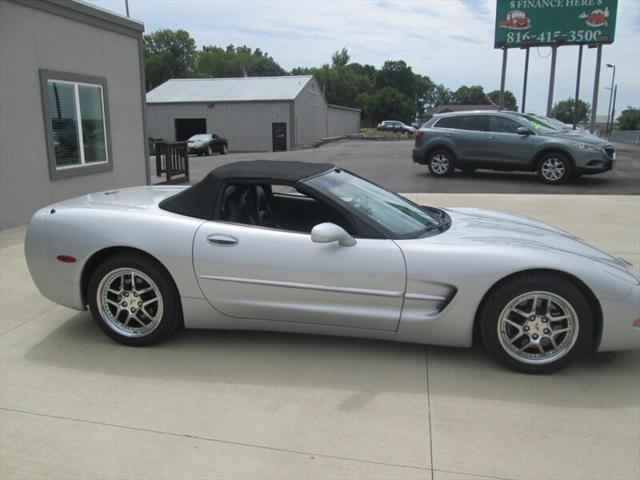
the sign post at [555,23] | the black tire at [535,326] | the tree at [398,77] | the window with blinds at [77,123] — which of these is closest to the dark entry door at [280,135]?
the sign post at [555,23]

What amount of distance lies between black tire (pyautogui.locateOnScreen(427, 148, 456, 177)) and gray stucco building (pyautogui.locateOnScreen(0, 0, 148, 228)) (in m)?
7.30

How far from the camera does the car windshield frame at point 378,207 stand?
11.8 feet

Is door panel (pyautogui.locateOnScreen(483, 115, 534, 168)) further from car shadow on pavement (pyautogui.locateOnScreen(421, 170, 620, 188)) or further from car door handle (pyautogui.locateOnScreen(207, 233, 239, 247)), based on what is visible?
car door handle (pyautogui.locateOnScreen(207, 233, 239, 247))

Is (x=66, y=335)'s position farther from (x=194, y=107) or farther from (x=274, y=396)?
(x=194, y=107)

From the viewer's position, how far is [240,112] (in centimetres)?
4078

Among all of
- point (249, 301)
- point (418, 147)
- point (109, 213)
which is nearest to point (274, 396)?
point (249, 301)

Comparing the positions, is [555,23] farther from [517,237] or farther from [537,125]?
[517,237]

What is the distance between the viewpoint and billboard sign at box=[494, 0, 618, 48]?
2300 cm

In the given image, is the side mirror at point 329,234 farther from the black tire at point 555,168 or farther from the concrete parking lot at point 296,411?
the black tire at point 555,168

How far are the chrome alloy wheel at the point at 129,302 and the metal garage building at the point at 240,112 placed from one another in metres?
37.2

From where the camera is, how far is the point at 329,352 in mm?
3713

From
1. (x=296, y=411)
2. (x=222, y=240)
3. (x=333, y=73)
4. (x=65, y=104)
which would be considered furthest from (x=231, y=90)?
(x=333, y=73)

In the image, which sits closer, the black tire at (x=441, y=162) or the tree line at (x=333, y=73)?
the black tire at (x=441, y=162)

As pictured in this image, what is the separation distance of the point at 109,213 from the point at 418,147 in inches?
475
